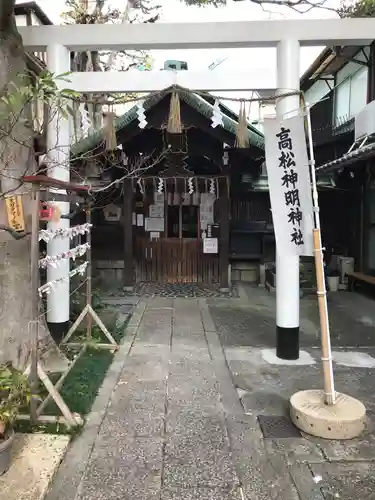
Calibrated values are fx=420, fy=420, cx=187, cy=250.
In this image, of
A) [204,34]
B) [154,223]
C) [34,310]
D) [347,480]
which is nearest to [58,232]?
[34,310]

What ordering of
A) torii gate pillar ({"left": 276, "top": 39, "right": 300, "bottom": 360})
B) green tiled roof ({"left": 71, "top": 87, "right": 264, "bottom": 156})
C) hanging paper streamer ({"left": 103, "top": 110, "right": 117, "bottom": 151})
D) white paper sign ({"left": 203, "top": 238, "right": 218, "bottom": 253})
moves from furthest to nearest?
1. white paper sign ({"left": 203, "top": 238, "right": 218, "bottom": 253})
2. green tiled roof ({"left": 71, "top": 87, "right": 264, "bottom": 156})
3. hanging paper streamer ({"left": 103, "top": 110, "right": 117, "bottom": 151})
4. torii gate pillar ({"left": 276, "top": 39, "right": 300, "bottom": 360})

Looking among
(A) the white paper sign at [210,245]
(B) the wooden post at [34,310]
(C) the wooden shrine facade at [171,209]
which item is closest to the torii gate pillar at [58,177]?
(B) the wooden post at [34,310]

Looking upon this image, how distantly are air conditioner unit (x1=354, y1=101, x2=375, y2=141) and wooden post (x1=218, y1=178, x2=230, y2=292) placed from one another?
12.3 ft

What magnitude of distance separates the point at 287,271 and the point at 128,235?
710 cm

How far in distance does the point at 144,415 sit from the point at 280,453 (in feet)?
4.88

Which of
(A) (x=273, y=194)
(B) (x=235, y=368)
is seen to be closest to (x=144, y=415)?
(B) (x=235, y=368)

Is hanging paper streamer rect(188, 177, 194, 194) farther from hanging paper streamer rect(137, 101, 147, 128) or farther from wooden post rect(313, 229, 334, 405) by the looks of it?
wooden post rect(313, 229, 334, 405)

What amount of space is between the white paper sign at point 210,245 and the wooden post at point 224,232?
0.81ft

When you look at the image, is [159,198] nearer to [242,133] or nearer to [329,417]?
[242,133]

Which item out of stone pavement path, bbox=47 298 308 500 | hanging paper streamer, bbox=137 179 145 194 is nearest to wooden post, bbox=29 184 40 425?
stone pavement path, bbox=47 298 308 500

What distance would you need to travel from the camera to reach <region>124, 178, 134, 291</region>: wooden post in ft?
39.9

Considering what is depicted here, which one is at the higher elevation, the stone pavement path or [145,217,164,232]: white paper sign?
[145,217,164,232]: white paper sign

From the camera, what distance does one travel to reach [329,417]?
4.09 metres

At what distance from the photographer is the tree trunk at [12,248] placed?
4883 mm
